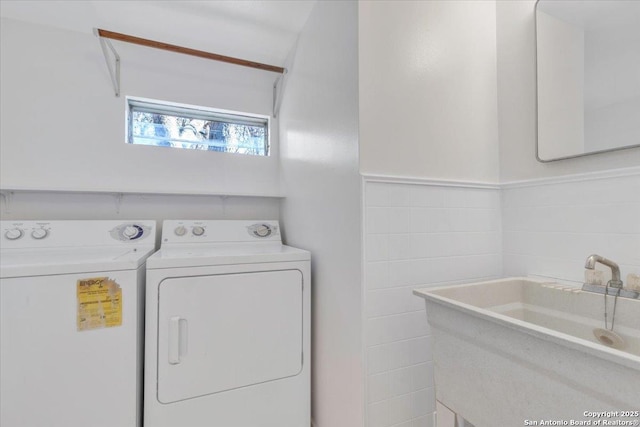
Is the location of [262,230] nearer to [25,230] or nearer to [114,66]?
[25,230]

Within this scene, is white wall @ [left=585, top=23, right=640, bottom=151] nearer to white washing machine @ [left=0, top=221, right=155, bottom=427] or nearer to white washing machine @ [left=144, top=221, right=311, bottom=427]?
white washing machine @ [left=144, top=221, right=311, bottom=427]

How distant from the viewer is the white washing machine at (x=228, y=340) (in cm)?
125

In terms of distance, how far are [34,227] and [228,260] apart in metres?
1.13

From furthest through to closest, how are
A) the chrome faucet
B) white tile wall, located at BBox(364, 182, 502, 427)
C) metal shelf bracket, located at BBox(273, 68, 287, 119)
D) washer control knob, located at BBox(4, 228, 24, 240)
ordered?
metal shelf bracket, located at BBox(273, 68, 287, 119) < washer control knob, located at BBox(4, 228, 24, 240) < white tile wall, located at BBox(364, 182, 502, 427) < the chrome faucet

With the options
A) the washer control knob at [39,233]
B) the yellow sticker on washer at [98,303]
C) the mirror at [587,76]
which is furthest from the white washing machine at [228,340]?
the mirror at [587,76]

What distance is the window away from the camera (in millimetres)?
1975

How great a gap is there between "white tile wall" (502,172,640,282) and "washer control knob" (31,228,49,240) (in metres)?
2.43

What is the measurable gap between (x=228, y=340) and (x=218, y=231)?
75 centimetres

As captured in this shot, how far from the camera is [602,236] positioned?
109 cm

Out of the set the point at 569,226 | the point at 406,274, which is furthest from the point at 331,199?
the point at 569,226

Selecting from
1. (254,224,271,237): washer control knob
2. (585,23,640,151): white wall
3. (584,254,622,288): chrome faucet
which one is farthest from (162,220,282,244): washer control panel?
(585,23,640,151): white wall

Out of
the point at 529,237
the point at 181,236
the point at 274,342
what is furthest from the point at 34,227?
the point at 529,237

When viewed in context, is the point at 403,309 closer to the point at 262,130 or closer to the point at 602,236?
the point at 602,236

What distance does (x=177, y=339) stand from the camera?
1.26 m
